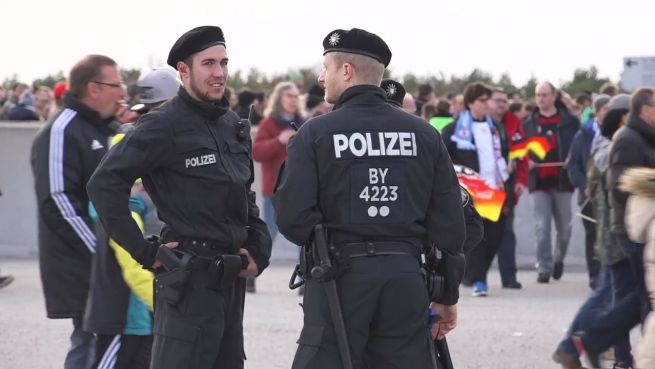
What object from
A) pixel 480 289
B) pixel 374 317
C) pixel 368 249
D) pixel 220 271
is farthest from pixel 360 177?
pixel 480 289

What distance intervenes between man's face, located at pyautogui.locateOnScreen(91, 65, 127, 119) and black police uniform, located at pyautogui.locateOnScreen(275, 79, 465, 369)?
6.25 ft

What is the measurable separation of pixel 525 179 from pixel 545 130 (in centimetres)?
74

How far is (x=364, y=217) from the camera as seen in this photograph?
600cm

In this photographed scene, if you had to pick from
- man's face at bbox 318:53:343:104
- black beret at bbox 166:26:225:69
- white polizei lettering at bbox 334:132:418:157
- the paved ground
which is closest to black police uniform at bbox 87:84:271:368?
black beret at bbox 166:26:225:69

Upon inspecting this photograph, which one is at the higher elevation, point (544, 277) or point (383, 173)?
point (383, 173)

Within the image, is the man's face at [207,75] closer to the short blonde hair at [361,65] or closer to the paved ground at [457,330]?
the short blonde hair at [361,65]

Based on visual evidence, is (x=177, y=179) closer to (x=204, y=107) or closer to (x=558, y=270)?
(x=204, y=107)

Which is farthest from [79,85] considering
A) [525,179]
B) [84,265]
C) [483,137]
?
[525,179]

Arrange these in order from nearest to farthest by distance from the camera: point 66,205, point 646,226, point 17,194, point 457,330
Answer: point 646,226 < point 66,205 < point 457,330 < point 17,194

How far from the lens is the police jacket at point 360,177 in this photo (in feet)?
19.6

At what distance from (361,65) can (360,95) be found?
13 cm

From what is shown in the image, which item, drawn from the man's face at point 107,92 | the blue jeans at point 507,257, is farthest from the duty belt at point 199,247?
the blue jeans at point 507,257

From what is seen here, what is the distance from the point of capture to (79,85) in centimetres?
Answer: 770

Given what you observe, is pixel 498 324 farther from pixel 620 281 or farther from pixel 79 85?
pixel 79 85
